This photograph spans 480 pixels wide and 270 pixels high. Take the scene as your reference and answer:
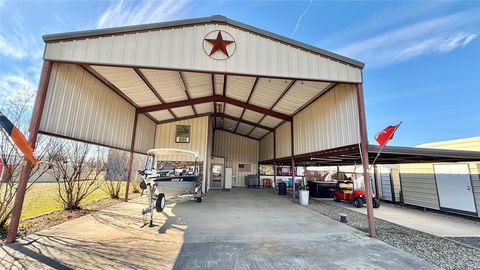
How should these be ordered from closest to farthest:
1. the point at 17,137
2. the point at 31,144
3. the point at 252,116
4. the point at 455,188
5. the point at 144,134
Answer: the point at 17,137, the point at 31,144, the point at 455,188, the point at 144,134, the point at 252,116

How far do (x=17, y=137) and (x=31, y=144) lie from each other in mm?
448

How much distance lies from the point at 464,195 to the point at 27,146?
13.7 m

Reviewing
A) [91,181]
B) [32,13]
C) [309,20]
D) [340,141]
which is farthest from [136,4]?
[340,141]

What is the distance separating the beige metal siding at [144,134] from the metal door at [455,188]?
1421 centimetres

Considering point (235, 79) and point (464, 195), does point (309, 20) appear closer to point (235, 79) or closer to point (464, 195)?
point (235, 79)

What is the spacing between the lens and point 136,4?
5582mm

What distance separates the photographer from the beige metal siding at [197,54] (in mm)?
4820

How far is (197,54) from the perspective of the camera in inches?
205

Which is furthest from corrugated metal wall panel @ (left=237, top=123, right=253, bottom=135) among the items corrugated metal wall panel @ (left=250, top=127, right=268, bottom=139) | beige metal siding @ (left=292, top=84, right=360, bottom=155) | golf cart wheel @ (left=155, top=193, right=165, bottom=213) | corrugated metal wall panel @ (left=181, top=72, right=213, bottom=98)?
golf cart wheel @ (left=155, top=193, right=165, bottom=213)

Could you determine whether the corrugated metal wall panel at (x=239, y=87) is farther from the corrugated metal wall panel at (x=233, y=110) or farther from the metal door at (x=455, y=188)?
the metal door at (x=455, y=188)

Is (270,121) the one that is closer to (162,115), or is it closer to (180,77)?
(162,115)

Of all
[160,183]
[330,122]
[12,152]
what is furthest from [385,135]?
[12,152]

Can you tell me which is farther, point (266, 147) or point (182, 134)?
point (266, 147)

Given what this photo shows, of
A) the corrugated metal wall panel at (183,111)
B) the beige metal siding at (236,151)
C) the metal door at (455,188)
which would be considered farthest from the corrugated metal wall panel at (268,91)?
the beige metal siding at (236,151)
